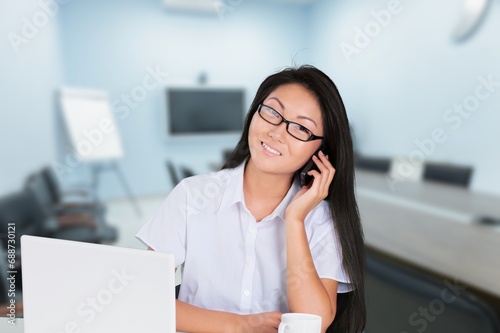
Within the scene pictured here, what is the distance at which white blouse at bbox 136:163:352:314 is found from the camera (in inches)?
30.3

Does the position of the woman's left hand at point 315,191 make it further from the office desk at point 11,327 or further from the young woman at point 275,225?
the office desk at point 11,327

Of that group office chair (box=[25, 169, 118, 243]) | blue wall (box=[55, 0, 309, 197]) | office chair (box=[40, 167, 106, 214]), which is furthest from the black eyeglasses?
blue wall (box=[55, 0, 309, 197])

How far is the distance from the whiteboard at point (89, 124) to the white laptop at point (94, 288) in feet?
8.85

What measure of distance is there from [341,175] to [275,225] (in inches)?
6.5

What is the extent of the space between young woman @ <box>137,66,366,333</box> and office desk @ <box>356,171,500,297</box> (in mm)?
213

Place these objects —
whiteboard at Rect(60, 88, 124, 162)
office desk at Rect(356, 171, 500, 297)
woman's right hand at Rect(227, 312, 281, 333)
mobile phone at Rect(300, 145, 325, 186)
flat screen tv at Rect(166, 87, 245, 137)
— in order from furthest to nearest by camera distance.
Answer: flat screen tv at Rect(166, 87, 245, 137) → whiteboard at Rect(60, 88, 124, 162) → office desk at Rect(356, 171, 500, 297) → mobile phone at Rect(300, 145, 325, 186) → woman's right hand at Rect(227, 312, 281, 333)

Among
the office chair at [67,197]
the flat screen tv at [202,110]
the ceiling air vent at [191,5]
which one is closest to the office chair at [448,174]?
the office chair at [67,197]

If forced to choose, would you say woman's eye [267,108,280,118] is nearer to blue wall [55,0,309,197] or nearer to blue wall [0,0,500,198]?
blue wall [0,0,500,198]

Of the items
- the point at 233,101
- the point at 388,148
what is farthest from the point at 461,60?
the point at 233,101

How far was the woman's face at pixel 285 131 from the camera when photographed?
2.23 ft

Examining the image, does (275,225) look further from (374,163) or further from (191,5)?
(191,5)

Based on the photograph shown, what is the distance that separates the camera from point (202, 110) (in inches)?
155

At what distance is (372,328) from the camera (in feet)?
2.29

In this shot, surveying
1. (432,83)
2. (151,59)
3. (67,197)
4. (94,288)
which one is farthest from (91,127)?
(94,288)
